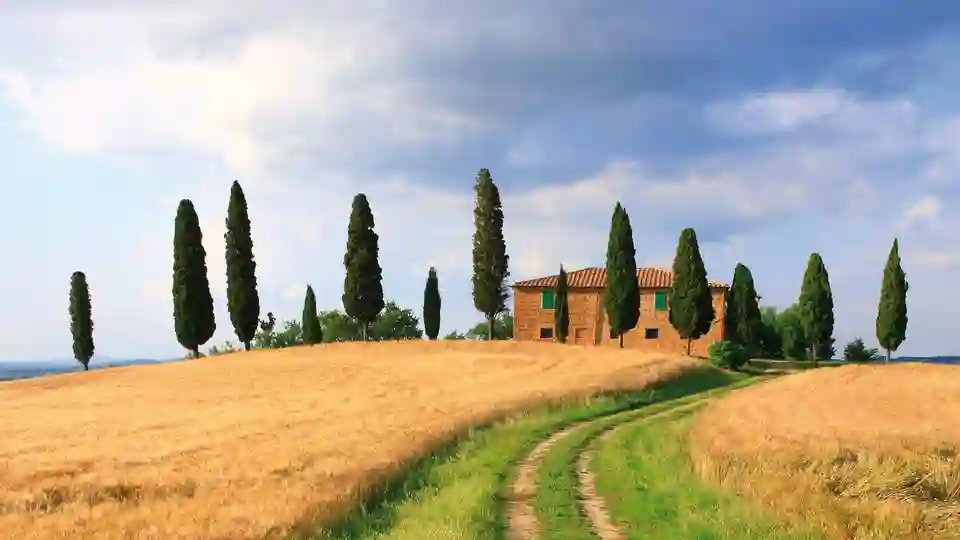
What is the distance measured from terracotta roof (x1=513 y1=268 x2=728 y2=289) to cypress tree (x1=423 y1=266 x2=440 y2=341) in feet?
26.1

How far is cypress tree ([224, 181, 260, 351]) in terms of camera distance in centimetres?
6881

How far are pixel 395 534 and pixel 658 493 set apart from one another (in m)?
5.92

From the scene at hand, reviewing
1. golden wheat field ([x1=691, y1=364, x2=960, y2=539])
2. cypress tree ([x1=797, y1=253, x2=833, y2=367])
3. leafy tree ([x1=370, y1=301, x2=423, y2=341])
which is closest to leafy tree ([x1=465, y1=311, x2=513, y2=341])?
leafy tree ([x1=370, y1=301, x2=423, y2=341])

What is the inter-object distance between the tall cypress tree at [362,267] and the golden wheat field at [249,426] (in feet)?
17.5

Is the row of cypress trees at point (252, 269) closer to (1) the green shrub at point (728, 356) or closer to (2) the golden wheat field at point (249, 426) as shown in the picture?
(2) the golden wheat field at point (249, 426)

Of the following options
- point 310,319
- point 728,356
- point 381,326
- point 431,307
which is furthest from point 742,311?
point 381,326

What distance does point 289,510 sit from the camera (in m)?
15.5

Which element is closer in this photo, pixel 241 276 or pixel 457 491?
pixel 457 491

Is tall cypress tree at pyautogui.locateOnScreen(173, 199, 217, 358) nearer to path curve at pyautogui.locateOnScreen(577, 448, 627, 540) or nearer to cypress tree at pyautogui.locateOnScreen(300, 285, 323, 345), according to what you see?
cypress tree at pyautogui.locateOnScreen(300, 285, 323, 345)

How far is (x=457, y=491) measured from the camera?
1770cm

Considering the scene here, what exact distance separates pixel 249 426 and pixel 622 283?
140 feet

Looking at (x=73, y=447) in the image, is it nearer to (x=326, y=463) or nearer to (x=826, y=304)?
(x=326, y=463)

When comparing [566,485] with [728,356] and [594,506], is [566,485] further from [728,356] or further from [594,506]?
[728,356]

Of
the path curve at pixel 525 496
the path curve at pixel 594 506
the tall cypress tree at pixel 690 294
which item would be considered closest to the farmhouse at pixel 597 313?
the tall cypress tree at pixel 690 294
